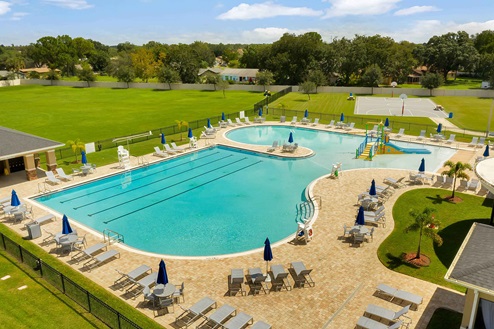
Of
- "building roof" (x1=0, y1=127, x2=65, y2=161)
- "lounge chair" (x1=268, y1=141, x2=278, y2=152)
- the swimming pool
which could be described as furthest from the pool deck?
"lounge chair" (x1=268, y1=141, x2=278, y2=152)

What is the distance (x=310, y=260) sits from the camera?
52.5ft

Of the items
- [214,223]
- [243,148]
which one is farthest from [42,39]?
[214,223]

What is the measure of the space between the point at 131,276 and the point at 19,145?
16644 millimetres

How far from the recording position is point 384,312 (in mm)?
11977

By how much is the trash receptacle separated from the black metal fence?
126 centimetres

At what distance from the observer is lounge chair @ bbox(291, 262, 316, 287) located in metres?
14.2

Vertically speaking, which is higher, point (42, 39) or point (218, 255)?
point (42, 39)

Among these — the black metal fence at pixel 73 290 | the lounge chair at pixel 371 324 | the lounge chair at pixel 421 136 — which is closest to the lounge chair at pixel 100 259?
the black metal fence at pixel 73 290

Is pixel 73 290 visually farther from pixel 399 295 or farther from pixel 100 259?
pixel 399 295

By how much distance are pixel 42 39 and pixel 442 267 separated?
151 m

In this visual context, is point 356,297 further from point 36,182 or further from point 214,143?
point 214,143

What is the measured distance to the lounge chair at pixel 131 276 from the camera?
14.4 m

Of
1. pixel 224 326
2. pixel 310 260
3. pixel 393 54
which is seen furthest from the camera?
pixel 393 54

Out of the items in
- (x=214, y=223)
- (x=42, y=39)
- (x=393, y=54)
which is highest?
(x=42, y=39)
